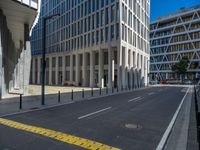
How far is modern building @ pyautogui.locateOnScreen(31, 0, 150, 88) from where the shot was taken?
41.3 meters

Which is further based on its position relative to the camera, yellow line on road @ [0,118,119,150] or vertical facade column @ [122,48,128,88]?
vertical facade column @ [122,48,128,88]

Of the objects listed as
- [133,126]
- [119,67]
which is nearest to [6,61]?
[133,126]

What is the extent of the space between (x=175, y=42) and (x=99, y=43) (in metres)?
55.9

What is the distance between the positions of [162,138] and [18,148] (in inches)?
188

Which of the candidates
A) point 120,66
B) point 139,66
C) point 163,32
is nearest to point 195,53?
point 163,32

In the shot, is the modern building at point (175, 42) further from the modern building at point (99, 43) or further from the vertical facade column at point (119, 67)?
the vertical facade column at point (119, 67)

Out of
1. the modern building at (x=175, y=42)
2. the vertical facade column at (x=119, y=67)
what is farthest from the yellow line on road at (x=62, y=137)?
the modern building at (x=175, y=42)

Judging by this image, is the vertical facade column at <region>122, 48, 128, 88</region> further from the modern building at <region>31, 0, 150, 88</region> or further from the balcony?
the balcony

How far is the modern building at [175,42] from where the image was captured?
78.9 m

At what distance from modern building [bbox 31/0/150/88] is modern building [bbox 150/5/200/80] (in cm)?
2941

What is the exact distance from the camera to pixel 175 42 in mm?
86875

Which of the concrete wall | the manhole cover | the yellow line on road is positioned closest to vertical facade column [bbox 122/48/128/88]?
the concrete wall

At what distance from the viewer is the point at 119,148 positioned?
567 cm

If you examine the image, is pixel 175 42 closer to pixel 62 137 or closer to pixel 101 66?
pixel 101 66
